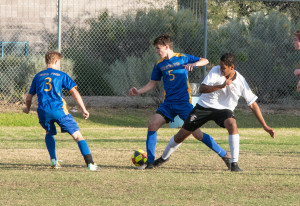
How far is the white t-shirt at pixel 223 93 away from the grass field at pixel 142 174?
852 millimetres

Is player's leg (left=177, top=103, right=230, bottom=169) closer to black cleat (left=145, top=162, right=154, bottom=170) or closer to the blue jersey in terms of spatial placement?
the blue jersey

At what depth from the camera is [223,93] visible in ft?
26.7

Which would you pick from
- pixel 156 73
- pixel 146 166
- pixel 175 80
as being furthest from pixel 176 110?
pixel 146 166

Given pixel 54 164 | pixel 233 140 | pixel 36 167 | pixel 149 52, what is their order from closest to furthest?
pixel 233 140 < pixel 54 164 < pixel 36 167 < pixel 149 52

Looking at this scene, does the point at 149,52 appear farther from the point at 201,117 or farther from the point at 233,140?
the point at 233,140

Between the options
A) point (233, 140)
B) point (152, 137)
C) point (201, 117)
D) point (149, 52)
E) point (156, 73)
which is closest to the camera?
point (233, 140)

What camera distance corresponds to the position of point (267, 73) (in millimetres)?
17906

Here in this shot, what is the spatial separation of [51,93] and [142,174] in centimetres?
153

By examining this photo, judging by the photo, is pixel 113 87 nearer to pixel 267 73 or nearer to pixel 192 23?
pixel 192 23

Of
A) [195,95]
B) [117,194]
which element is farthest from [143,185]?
[195,95]

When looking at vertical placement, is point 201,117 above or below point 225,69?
below

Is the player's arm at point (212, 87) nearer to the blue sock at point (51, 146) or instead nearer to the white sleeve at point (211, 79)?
the white sleeve at point (211, 79)

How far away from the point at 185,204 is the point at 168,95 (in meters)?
2.86

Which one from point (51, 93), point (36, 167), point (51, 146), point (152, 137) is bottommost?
point (36, 167)
